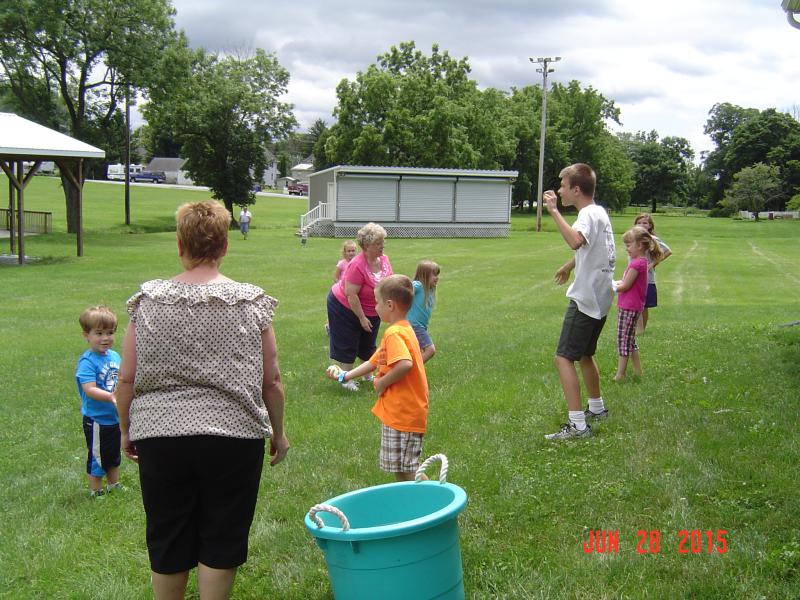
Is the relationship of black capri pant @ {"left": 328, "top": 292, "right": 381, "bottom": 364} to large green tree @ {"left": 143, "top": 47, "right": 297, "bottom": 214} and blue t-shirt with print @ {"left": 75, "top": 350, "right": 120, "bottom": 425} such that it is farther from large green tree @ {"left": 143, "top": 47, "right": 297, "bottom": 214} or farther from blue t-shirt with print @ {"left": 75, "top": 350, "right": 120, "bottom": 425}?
large green tree @ {"left": 143, "top": 47, "right": 297, "bottom": 214}

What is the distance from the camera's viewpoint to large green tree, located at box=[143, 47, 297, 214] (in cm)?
4428

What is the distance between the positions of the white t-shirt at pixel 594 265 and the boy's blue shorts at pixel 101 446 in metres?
3.39

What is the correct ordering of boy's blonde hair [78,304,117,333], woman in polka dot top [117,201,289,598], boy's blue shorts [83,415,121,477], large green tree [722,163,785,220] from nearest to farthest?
woman in polka dot top [117,201,289,598]
boy's blonde hair [78,304,117,333]
boy's blue shorts [83,415,121,477]
large green tree [722,163,785,220]

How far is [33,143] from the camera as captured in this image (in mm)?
22547

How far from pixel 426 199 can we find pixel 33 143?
21307mm

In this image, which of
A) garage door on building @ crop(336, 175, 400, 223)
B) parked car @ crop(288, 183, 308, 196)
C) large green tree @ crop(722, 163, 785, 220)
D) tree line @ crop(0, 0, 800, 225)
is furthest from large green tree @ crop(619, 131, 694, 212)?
garage door on building @ crop(336, 175, 400, 223)

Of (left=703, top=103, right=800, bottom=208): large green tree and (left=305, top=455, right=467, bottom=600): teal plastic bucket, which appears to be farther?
(left=703, top=103, right=800, bottom=208): large green tree

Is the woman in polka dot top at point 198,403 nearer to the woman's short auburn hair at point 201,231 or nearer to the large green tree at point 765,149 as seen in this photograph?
the woman's short auburn hair at point 201,231

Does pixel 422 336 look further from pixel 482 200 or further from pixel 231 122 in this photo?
pixel 231 122

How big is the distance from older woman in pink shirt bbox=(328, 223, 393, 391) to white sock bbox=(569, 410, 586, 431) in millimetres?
2481

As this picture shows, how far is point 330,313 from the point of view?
8.16 m

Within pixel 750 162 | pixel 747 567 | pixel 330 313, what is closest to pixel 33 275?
pixel 330 313

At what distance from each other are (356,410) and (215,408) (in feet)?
14.1

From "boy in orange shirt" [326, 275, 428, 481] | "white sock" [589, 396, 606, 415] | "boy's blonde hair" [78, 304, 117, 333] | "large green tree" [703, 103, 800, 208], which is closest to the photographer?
"boy in orange shirt" [326, 275, 428, 481]
